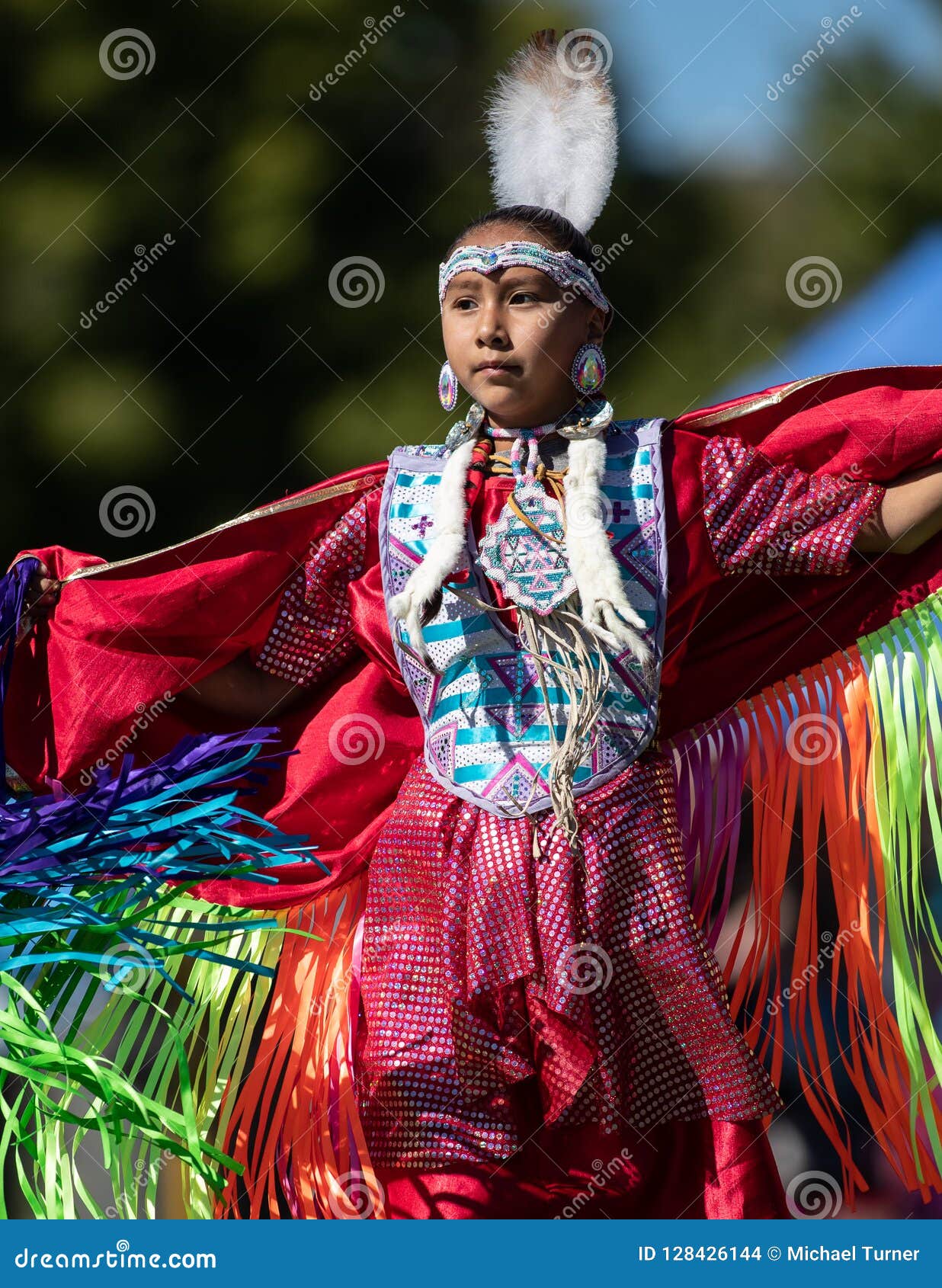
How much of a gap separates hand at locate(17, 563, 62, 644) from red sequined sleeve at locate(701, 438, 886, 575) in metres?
0.81

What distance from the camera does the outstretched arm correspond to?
197 centimetres

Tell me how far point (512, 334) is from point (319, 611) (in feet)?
1.40

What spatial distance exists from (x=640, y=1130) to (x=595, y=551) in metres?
0.64

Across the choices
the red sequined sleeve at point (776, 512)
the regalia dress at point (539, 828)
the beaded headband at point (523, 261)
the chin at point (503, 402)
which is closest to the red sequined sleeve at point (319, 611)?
the regalia dress at point (539, 828)

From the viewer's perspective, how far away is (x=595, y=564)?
1894 mm

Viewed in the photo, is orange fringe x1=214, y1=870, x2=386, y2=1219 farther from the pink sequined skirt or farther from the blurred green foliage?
the blurred green foliage

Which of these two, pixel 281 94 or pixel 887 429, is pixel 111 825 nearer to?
pixel 887 429

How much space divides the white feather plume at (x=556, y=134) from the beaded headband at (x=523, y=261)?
0.42ft

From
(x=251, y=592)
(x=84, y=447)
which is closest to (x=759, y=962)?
(x=251, y=592)

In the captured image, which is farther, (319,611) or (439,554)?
(319,611)

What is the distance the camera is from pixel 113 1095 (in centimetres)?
177

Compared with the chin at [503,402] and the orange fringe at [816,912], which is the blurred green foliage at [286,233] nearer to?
the chin at [503,402]

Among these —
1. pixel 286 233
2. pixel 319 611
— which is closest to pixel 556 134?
pixel 319 611

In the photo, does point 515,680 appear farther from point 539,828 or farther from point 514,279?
point 514,279
